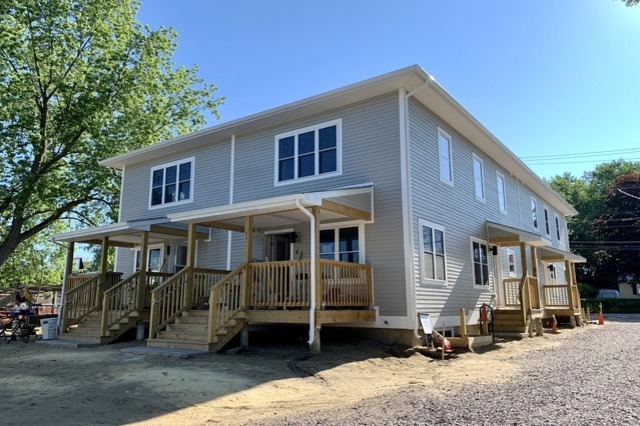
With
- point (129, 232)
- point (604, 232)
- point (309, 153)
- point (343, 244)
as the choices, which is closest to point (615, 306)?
point (604, 232)

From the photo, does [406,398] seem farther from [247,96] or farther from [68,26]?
[68,26]

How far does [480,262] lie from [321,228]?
19.9 feet

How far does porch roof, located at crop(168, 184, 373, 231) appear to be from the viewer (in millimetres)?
9867

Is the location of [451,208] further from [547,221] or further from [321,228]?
[547,221]

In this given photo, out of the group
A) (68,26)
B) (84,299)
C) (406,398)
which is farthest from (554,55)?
(68,26)

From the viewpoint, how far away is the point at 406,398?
6312mm

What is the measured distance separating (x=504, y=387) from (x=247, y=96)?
16448mm

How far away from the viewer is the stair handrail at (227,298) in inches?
399

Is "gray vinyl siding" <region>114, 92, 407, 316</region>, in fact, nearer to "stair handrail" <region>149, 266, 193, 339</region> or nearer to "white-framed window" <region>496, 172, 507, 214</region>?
"stair handrail" <region>149, 266, 193, 339</region>

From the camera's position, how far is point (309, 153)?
1318 cm

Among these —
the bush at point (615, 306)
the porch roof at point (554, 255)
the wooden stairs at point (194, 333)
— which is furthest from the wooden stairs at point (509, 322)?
the bush at point (615, 306)

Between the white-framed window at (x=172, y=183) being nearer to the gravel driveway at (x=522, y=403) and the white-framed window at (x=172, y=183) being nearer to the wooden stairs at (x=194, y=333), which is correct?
the wooden stairs at (x=194, y=333)

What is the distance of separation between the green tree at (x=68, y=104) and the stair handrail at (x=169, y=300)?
493 inches

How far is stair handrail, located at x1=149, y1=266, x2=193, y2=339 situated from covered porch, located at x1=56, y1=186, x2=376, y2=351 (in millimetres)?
24
